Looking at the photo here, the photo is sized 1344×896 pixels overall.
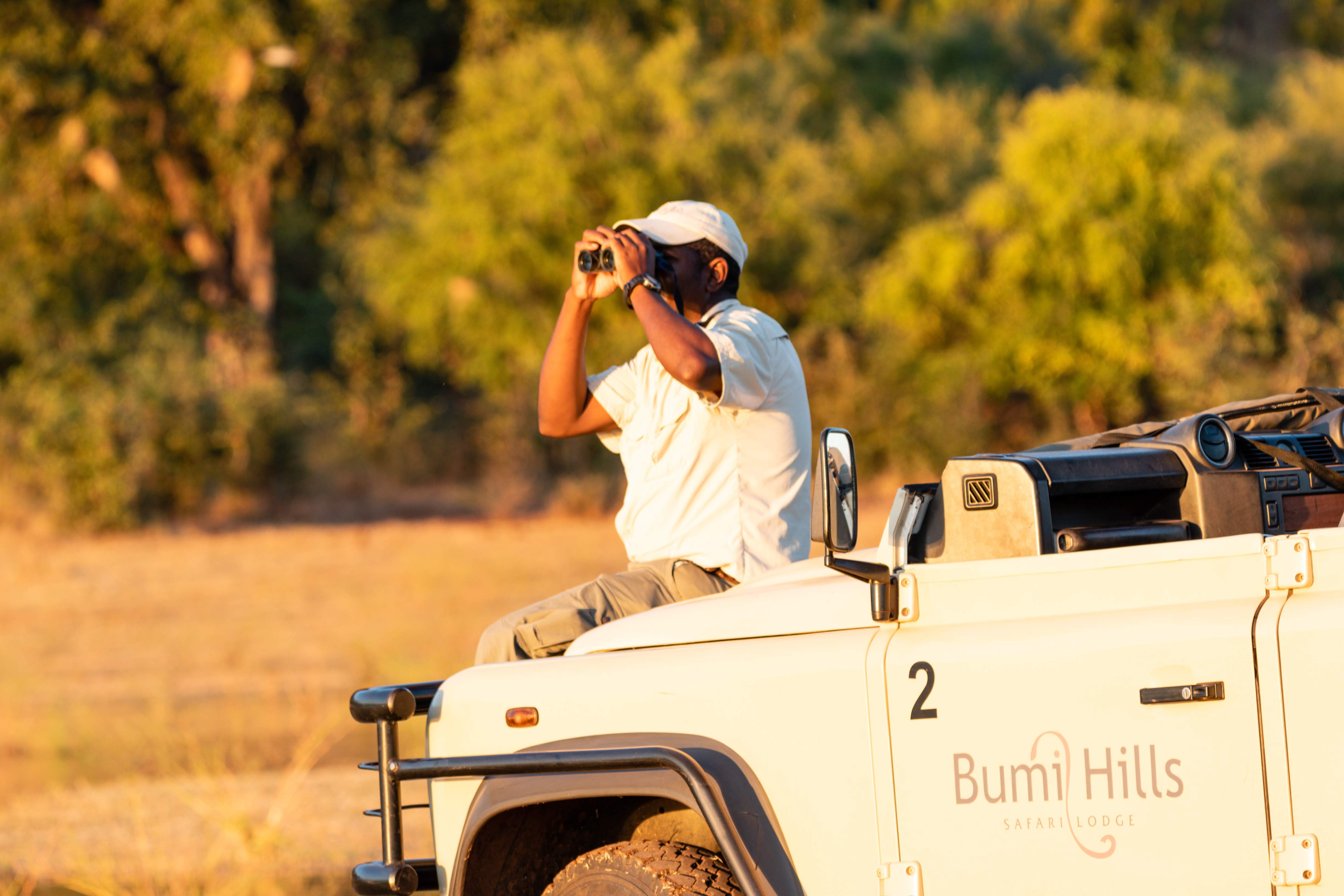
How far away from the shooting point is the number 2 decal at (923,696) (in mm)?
2898

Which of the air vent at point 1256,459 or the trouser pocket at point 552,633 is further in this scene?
the trouser pocket at point 552,633

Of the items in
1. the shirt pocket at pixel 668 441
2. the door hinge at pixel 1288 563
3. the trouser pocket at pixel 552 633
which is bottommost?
the trouser pocket at pixel 552 633

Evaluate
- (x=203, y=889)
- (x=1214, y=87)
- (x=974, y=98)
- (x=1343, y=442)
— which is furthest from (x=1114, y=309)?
(x=1343, y=442)

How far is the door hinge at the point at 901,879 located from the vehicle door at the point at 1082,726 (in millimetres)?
15

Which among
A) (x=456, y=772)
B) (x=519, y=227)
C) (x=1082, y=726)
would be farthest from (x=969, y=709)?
(x=519, y=227)

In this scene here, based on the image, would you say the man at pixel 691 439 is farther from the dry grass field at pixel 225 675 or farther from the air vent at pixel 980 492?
the dry grass field at pixel 225 675

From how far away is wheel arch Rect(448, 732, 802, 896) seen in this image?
3051 mm

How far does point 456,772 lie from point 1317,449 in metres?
1.86

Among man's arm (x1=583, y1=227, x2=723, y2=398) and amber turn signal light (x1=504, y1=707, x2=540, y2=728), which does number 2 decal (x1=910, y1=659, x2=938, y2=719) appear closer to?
amber turn signal light (x1=504, y1=707, x2=540, y2=728)

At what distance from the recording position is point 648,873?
3223 mm

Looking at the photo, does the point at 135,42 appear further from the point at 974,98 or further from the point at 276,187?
the point at 974,98

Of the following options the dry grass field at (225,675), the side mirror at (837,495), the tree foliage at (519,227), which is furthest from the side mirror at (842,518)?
the tree foliage at (519,227)

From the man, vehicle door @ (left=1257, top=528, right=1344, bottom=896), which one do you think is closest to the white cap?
the man

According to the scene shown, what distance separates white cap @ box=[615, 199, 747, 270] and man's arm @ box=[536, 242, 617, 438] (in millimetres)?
179
